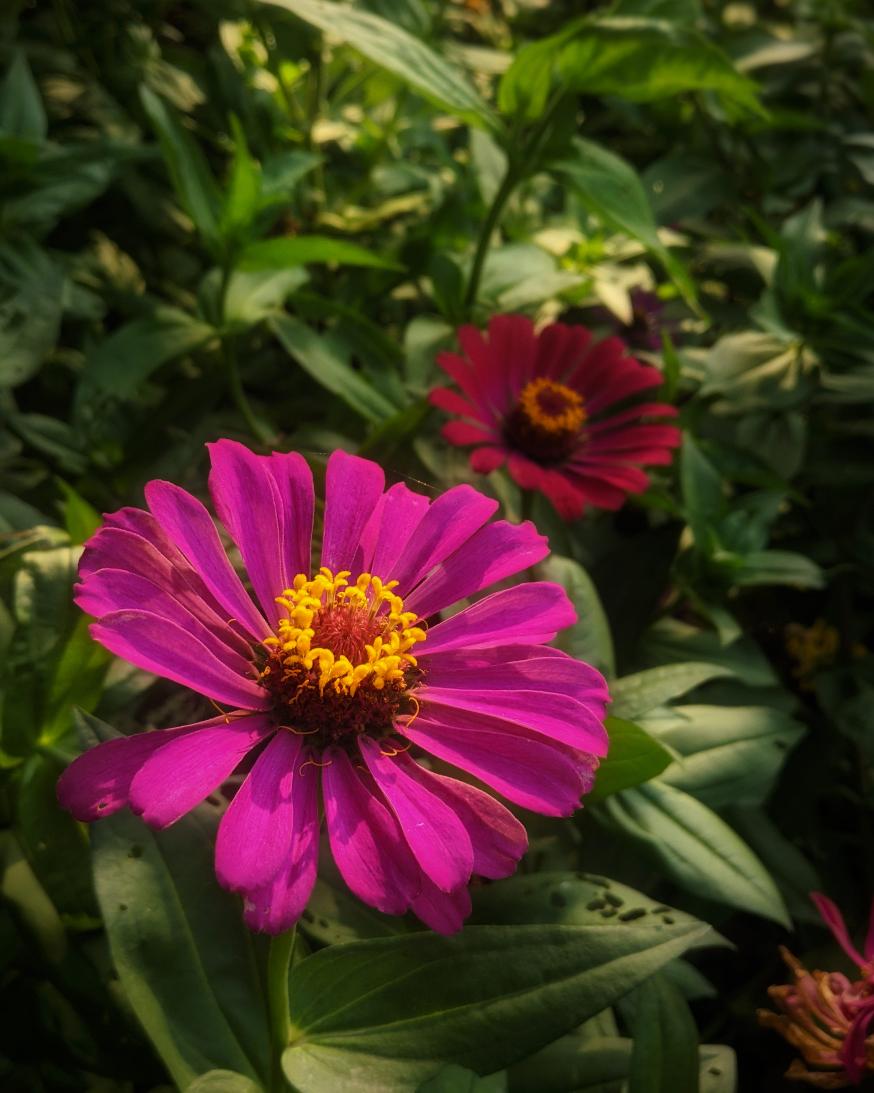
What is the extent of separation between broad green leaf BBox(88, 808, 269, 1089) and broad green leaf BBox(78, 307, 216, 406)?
0.42 m

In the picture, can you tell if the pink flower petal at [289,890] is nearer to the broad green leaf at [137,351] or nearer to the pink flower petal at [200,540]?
the pink flower petal at [200,540]

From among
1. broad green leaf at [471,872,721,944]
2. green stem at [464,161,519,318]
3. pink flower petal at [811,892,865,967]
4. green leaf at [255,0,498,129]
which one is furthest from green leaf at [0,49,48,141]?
pink flower petal at [811,892,865,967]

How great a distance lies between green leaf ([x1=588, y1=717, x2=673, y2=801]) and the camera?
562 mm

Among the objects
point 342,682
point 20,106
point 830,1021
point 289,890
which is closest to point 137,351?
point 20,106

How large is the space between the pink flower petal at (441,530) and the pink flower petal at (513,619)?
3 cm

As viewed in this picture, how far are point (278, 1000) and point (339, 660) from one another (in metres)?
0.16

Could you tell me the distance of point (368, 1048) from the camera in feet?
1.61

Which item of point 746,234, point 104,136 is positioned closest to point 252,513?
point 104,136

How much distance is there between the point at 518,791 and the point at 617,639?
47 cm

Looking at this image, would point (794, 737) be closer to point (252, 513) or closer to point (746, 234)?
point (252, 513)

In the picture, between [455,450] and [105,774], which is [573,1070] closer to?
[105,774]

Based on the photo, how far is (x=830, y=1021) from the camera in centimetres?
60

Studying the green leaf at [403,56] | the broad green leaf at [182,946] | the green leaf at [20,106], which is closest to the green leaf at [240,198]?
the green leaf at [403,56]

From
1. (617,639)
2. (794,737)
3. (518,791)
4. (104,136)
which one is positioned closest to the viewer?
(518,791)
